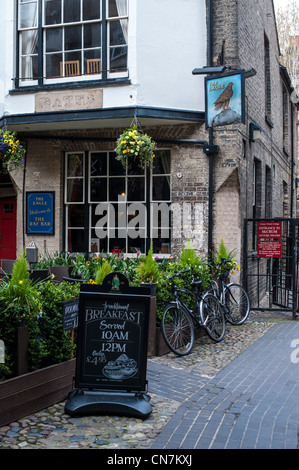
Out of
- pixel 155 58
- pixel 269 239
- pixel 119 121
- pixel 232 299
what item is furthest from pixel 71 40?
pixel 232 299

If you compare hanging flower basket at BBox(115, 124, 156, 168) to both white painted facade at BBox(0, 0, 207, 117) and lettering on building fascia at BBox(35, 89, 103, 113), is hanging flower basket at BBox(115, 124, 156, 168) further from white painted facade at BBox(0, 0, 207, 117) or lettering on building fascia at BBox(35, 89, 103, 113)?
lettering on building fascia at BBox(35, 89, 103, 113)

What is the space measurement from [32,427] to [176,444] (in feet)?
4.20

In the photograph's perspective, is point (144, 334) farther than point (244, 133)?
No

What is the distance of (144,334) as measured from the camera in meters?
4.86

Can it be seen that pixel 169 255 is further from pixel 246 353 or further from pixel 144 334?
pixel 144 334

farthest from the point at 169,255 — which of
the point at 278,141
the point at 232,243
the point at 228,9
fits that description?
the point at 278,141

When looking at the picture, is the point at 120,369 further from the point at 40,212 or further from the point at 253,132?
the point at 253,132

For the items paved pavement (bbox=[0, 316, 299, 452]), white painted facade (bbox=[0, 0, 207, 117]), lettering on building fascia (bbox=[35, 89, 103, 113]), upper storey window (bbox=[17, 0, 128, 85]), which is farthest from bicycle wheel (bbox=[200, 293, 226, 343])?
upper storey window (bbox=[17, 0, 128, 85])

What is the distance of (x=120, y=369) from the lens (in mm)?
4770

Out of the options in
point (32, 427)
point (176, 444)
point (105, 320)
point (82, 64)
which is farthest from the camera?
point (82, 64)

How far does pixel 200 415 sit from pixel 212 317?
3183 mm

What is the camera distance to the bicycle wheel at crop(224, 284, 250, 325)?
9430 mm

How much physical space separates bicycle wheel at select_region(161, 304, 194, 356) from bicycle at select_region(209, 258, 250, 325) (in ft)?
Result: 4.59

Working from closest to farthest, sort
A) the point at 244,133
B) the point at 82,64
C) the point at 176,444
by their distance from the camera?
the point at 176,444, the point at 82,64, the point at 244,133
